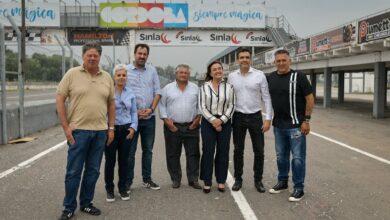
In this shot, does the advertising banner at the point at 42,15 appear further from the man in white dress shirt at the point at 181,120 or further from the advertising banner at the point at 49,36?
the man in white dress shirt at the point at 181,120

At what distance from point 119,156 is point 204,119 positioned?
126cm

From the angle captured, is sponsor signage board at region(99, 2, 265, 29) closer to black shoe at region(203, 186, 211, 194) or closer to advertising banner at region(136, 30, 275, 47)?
advertising banner at region(136, 30, 275, 47)

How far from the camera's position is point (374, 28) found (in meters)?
17.4

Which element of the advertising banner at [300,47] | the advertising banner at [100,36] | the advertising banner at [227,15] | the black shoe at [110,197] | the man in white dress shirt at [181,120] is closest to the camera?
the black shoe at [110,197]

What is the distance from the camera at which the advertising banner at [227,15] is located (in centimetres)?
4000

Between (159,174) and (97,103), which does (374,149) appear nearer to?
(159,174)

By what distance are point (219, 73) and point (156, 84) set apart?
90cm

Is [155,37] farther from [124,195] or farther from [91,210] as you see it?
[91,210]

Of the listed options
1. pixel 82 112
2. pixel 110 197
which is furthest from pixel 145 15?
pixel 82 112

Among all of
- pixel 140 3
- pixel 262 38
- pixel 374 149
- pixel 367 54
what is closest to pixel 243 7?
pixel 262 38

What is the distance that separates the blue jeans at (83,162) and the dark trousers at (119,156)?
0.40 m

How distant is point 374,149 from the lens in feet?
33.2

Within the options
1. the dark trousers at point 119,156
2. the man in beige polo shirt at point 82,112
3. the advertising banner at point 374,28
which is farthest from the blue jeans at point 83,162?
the advertising banner at point 374,28

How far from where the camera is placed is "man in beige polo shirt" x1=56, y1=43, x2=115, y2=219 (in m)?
4.76
